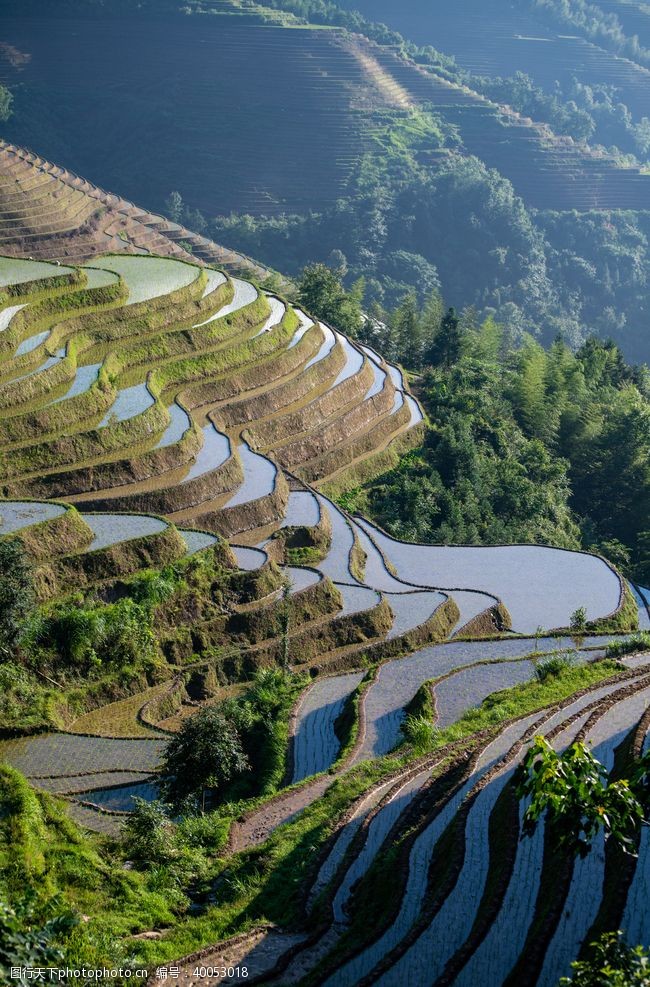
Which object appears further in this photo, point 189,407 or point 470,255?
point 470,255

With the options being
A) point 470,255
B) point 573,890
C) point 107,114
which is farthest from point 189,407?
point 107,114

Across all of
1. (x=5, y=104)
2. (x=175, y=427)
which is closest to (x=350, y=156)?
(x=5, y=104)

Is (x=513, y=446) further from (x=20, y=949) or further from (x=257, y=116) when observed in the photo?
(x=257, y=116)

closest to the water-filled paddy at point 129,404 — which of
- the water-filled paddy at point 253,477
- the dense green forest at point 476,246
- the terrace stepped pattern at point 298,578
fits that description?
the terrace stepped pattern at point 298,578

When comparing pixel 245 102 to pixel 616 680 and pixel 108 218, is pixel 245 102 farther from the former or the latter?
pixel 616 680

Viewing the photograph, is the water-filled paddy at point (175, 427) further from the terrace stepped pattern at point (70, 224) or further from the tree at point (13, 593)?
the terrace stepped pattern at point (70, 224)

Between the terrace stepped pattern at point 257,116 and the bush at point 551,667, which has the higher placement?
the bush at point 551,667
